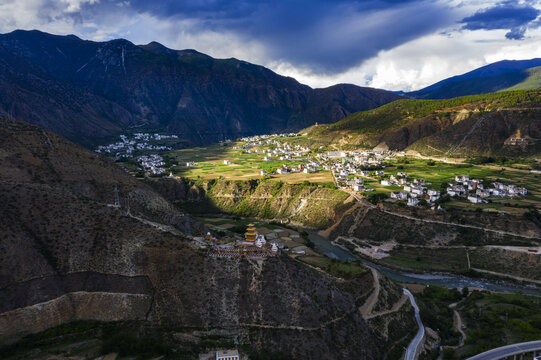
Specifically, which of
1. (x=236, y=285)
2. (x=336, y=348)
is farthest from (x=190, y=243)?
(x=336, y=348)

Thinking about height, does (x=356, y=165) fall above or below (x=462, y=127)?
below

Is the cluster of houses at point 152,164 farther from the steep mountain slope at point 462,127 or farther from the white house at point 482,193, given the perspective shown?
the steep mountain slope at point 462,127

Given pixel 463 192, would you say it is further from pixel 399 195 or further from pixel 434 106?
pixel 434 106

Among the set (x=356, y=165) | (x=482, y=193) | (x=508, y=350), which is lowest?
(x=508, y=350)

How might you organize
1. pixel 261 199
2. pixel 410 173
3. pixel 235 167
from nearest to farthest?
pixel 261 199 → pixel 410 173 → pixel 235 167

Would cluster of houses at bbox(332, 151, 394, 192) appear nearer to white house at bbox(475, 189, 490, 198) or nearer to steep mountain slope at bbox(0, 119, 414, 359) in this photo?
white house at bbox(475, 189, 490, 198)

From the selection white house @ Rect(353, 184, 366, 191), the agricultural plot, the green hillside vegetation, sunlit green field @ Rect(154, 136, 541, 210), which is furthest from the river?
the green hillside vegetation

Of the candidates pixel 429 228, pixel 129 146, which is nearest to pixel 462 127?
pixel 429 228
